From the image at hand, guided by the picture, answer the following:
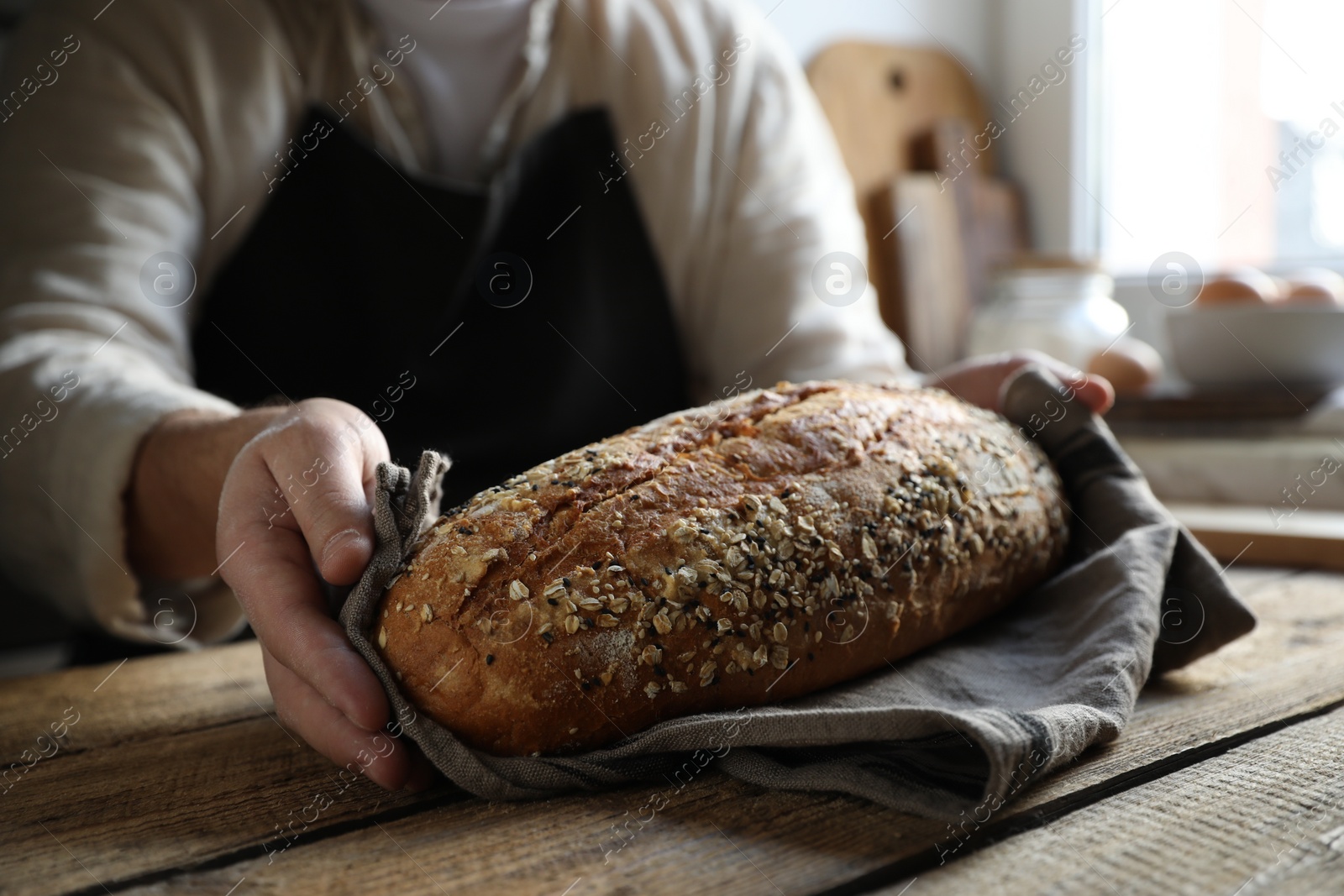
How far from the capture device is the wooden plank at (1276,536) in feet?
4.45

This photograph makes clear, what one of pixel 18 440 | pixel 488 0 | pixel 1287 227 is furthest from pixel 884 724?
pixel 1287 227

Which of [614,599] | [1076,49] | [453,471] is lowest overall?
[453,471]

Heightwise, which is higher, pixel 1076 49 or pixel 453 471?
pixel 1076 49

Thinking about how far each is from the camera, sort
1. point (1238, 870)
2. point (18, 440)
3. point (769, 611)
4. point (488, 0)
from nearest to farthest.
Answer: point (1238, 870), point (769, 611), point (18, 440), point (488, 0)

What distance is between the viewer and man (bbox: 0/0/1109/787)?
3.71ft

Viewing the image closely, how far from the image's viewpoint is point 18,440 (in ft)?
3.74

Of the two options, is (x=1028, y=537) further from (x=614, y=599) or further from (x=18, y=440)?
(x=18, y=440)

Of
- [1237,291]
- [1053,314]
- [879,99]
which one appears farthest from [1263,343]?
[879,99]

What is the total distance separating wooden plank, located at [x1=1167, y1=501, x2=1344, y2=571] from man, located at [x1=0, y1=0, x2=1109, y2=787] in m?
0.52

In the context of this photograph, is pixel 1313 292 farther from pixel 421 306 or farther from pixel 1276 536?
pixel 421 306

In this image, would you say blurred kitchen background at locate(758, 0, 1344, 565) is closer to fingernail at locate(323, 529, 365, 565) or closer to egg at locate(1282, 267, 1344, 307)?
egg at locate(1282, 267, 1344, 307)

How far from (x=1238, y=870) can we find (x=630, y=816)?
0.36 m

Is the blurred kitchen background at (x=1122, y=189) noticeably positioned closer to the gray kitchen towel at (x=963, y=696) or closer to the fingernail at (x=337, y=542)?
the gray kitchen towel at (x=963, y=696)

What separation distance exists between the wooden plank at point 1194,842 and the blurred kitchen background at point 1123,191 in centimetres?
122
